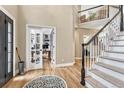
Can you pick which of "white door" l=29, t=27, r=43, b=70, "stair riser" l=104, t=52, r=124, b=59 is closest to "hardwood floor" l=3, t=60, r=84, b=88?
"white door" l=29, t=27, r=43, b=70

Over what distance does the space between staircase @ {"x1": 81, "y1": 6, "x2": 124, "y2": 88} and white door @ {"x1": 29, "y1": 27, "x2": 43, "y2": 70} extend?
8.16 feet

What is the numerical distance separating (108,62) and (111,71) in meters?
Result: 0.57

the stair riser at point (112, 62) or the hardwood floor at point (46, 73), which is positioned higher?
the stair riser at point (112, 62)

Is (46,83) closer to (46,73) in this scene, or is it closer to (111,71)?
(111,71)

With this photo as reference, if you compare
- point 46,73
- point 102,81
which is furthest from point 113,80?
point 46,73

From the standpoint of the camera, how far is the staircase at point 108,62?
2.94 meters

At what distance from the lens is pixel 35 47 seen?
239 inches

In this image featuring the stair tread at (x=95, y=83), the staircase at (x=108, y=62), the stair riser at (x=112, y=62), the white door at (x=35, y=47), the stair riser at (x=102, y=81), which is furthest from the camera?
the white door at (x=35, y=47)

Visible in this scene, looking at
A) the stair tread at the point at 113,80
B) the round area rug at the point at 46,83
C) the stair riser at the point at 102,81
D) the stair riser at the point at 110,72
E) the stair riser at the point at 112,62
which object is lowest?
the stair riser at the point at 102,81

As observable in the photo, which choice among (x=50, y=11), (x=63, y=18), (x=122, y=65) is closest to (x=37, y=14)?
(x=50, y=11)

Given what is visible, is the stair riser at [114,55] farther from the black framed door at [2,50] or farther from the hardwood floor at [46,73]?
the black framed door at [2,50]

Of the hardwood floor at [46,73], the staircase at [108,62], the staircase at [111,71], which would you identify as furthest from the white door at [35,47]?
the staircase at [111,71]

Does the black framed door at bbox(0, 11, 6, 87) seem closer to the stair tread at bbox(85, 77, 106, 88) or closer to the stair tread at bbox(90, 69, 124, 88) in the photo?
the stair tread at bbox(85, 77, 106, 88)
